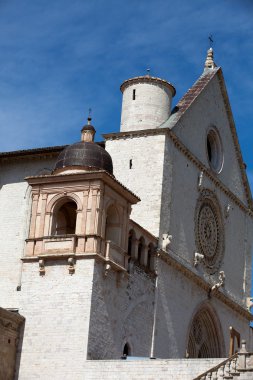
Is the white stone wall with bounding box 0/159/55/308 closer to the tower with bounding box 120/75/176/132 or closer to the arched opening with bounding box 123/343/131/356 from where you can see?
the tower with bounding box 120/75/176/132

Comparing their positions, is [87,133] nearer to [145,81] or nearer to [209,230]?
Result: [145,81]

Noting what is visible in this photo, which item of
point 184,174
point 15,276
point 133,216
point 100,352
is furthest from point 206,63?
point 100,352

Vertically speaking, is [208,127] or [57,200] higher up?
[208,127]

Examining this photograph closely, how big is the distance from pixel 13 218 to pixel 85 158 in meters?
6.83

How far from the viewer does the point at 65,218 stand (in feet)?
108

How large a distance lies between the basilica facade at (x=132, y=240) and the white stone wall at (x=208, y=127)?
9cm

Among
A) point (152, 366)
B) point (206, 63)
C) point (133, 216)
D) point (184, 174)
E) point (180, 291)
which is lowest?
point (152, 366)

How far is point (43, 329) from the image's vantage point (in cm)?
2981

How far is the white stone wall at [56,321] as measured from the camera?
95.6 ft

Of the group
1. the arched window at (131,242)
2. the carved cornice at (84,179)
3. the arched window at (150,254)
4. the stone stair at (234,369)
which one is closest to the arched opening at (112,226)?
the carved cornice at (84,179)

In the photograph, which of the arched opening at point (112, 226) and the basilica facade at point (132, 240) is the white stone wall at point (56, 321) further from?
the arched opening at point (112, 226)

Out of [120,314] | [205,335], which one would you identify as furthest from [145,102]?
[205,335]

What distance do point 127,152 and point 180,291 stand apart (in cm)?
579

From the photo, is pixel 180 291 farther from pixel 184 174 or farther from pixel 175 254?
pixel 184 174
